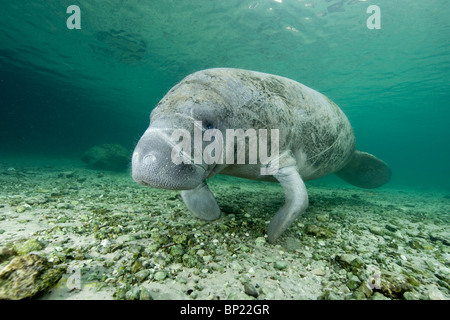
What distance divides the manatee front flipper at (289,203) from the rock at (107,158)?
41.8ft

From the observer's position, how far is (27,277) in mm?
1353

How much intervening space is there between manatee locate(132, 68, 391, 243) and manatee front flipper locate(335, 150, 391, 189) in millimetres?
2625

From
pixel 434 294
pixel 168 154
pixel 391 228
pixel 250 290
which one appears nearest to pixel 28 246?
pixel 168 154

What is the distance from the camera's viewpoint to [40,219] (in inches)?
103

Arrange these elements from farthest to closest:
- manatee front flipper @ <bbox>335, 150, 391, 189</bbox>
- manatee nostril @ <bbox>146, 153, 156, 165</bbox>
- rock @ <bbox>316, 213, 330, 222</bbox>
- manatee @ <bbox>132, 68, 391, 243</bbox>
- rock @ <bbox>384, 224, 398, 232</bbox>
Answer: manatee front flipper @ <bbox>335, 150, 391, 189</bbox> < rock @ <bbox>316, 213, 330, 222</bbox> < rock @ <bbox>384, 224, 398, 232</bbox> < manatee @ <bbox>132, 68, 391, 243</bbox> < manatee nostril @ <bbox>146, 153, 156, 165</bbox>

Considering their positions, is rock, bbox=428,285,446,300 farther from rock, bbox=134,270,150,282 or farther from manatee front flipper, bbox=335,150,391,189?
manatee front flipper, bbox=335,150,391,189

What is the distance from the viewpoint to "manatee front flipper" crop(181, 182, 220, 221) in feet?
9.25

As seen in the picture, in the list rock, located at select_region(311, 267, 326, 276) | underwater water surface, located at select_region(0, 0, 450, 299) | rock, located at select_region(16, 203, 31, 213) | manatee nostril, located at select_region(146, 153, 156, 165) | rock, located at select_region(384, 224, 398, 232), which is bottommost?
rock, located at select_region(384, 224, 398, 232)

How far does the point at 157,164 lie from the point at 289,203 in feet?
5.42

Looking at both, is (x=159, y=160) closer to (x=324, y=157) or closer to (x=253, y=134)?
(x=253, y=134)

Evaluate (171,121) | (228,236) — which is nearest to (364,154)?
(228,236)

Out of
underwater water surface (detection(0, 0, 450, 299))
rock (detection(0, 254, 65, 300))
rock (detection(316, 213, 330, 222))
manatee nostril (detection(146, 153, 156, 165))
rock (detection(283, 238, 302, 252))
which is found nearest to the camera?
rock (detection(0, 254, 65, 300))

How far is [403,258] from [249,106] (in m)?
2.30

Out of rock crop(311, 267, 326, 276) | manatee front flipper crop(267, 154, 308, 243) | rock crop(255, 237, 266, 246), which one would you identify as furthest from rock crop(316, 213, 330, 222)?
rock crop(311, 267, 326, 276)
